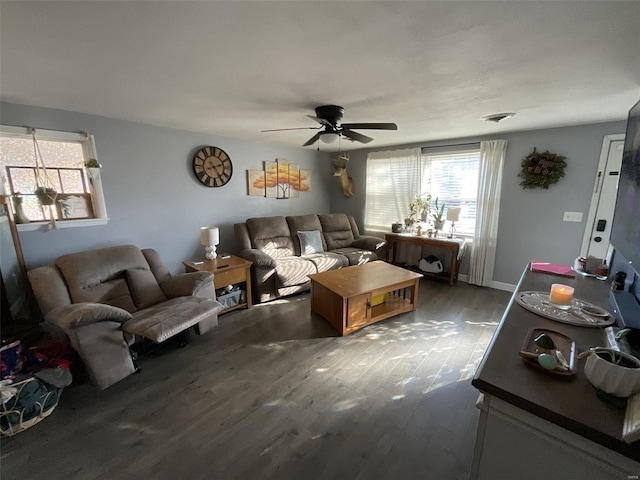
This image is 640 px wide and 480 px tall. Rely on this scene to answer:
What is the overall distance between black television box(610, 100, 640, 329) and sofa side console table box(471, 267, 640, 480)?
509 millimetres

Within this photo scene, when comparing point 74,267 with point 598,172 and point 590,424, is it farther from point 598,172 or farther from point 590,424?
point 598,172

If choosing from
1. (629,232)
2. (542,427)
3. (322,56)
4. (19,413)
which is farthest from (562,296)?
(19,413)

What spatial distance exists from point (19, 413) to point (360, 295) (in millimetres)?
2520

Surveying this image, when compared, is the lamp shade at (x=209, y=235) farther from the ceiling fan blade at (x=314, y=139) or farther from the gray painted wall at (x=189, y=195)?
the ceiling fan blade at (x=314, y=139)

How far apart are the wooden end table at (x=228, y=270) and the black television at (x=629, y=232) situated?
303 cm

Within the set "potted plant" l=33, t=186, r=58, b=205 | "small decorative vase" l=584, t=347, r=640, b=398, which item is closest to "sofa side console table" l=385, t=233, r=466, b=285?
"small decorative vase" l=584, t=347, r=640, b=398

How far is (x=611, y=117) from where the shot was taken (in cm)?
273

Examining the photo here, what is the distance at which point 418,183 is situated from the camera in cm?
445

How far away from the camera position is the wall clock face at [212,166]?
362cm

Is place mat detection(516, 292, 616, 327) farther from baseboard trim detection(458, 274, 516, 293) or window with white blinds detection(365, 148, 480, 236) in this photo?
window with white blinds detection(365, 148, 480, 236)

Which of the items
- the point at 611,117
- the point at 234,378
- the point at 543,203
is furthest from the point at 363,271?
the point at 611,117

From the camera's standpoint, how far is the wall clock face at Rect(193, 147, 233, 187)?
11.9 feet

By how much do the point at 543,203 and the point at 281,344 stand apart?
3.70 meters

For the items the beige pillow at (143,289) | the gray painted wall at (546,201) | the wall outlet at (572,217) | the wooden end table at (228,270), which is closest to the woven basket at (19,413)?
the beige pillow at (143,289)
